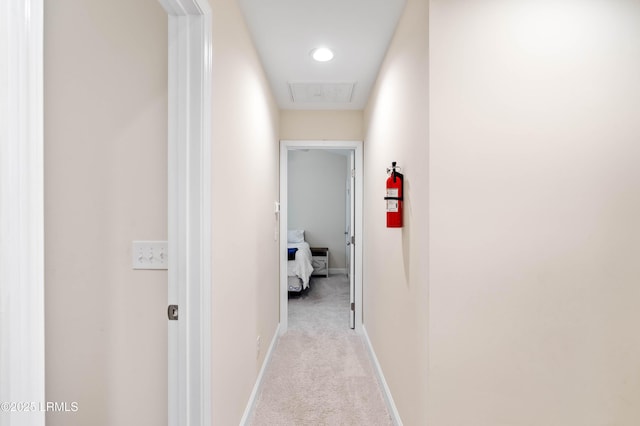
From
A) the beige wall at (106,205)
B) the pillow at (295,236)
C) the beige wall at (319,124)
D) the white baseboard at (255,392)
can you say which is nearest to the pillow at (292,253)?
the pillow at (295,236)

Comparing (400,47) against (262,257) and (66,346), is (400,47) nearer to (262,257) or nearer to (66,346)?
(262,257)

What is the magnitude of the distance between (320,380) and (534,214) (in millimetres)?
1917

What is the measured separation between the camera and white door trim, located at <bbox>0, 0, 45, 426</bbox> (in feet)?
1.35

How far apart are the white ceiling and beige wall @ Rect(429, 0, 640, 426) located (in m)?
0.62

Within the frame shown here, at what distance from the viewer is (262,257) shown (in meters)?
2.54

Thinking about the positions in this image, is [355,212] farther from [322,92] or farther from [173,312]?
[173,312]

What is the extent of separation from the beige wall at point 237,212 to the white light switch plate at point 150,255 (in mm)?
206

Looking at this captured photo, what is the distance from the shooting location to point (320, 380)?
8.12 feet

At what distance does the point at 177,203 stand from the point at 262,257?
137cm

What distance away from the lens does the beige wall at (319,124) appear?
344 cm

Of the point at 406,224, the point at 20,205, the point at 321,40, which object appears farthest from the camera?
the point at 321,40

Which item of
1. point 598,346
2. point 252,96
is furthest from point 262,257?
point 598,346

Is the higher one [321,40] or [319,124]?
[321,40]

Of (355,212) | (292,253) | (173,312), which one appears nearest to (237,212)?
(173,312)
